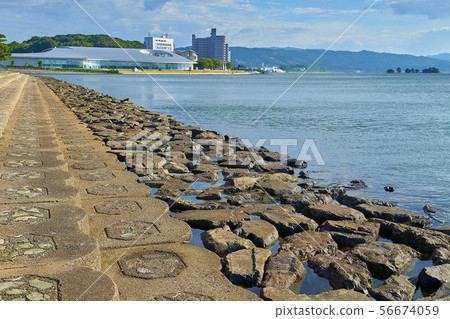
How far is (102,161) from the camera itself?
6824 millimetres

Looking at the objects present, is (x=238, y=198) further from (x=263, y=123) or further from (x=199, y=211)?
(x=263, y=123)

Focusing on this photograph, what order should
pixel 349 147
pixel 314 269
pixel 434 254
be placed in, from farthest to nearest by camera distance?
pixel 349 147 → pixel 434 254 → pixel 314 269

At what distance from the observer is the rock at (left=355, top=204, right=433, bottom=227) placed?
199 inches

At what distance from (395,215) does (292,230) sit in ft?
5.19

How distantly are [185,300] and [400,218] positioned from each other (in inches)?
135

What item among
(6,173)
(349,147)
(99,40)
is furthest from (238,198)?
(99,40)

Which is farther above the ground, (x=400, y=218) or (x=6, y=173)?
(x=6, y=173)

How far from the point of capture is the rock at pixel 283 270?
319 cm

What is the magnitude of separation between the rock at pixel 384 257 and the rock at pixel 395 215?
3.67 feet

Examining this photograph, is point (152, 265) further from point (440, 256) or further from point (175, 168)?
point (175, 168)

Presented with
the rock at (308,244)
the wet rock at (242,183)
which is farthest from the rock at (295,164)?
the rock at (308,244)

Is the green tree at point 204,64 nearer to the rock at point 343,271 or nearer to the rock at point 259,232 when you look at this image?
the rock at point 259,232

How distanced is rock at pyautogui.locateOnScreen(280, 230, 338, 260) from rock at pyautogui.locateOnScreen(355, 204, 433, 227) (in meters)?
1.33

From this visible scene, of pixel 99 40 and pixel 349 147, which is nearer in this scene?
pixel 349 147
